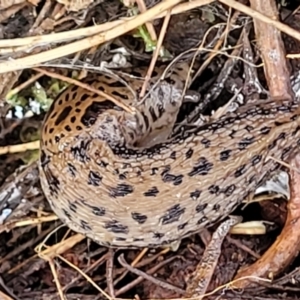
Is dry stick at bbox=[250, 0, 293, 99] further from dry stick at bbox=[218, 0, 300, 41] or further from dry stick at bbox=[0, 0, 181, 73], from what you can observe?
dry stick at bbox=[0, 0, 181, 73]

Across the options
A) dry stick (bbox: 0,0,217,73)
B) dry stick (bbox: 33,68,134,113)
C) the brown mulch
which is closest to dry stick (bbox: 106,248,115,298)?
the brown mulch

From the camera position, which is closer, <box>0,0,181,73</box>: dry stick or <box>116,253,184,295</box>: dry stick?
<box>0,0,181,73</box>: dry stick

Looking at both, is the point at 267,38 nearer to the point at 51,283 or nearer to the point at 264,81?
the point at 264,81

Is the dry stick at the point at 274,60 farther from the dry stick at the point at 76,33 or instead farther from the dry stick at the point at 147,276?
the dry stick at the point at 147,276

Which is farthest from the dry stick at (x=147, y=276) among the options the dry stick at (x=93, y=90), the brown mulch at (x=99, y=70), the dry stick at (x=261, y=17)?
the dry stick at (x=261, y=17)

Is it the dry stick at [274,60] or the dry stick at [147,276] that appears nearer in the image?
the dry stick at [274,60]

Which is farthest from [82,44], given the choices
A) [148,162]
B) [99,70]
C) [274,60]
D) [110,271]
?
[110,271]

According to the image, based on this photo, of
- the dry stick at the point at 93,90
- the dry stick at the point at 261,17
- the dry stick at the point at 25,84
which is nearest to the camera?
the dry stick at the point at 261,17

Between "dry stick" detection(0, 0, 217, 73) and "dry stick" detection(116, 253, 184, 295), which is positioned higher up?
"dry stick" detection(0, 0, 217, 73)
